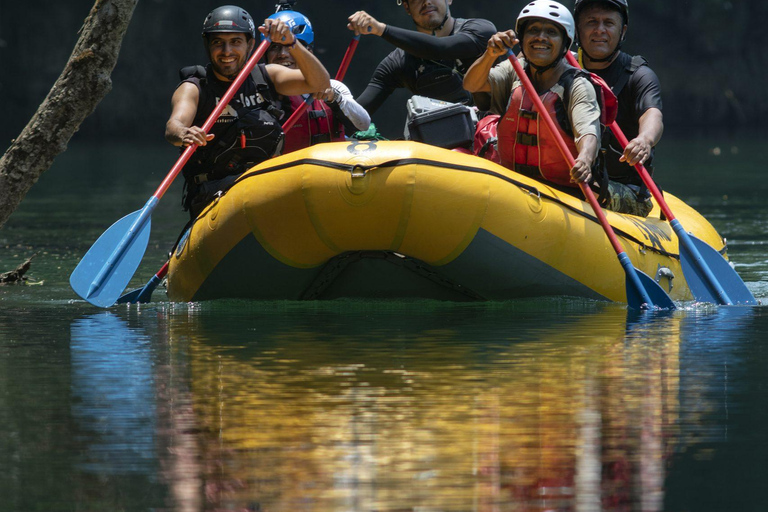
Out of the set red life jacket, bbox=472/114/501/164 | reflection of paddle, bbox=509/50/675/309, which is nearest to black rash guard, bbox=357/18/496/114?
red life jacket, bbox=472/114/501/164

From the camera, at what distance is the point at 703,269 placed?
6137 millimetres

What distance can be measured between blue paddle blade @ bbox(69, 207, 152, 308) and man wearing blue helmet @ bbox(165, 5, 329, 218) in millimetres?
335

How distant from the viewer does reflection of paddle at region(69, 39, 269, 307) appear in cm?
598

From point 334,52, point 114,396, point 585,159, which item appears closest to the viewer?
point 114,396

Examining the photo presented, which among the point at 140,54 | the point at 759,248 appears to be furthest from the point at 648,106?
the point at 140,54

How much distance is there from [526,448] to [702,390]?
929 millimetres

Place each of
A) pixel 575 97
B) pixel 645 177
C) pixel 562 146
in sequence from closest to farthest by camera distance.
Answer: pixel 562 146, pixel 575 97, pixel 645 177

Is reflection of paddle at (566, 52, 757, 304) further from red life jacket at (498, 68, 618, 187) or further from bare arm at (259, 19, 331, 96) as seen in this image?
bare arm at (259, 19, 331, 96)

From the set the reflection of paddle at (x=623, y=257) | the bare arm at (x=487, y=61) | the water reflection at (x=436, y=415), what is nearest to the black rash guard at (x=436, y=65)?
the bare arm at (x=487, y=61)

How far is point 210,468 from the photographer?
9.96ft

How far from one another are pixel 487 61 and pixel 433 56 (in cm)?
75

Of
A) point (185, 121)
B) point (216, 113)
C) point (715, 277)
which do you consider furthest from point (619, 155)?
point (185, 121)

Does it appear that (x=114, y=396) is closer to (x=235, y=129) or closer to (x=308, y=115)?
(x=235, y=129)

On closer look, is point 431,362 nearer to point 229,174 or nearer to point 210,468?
point 210,468
